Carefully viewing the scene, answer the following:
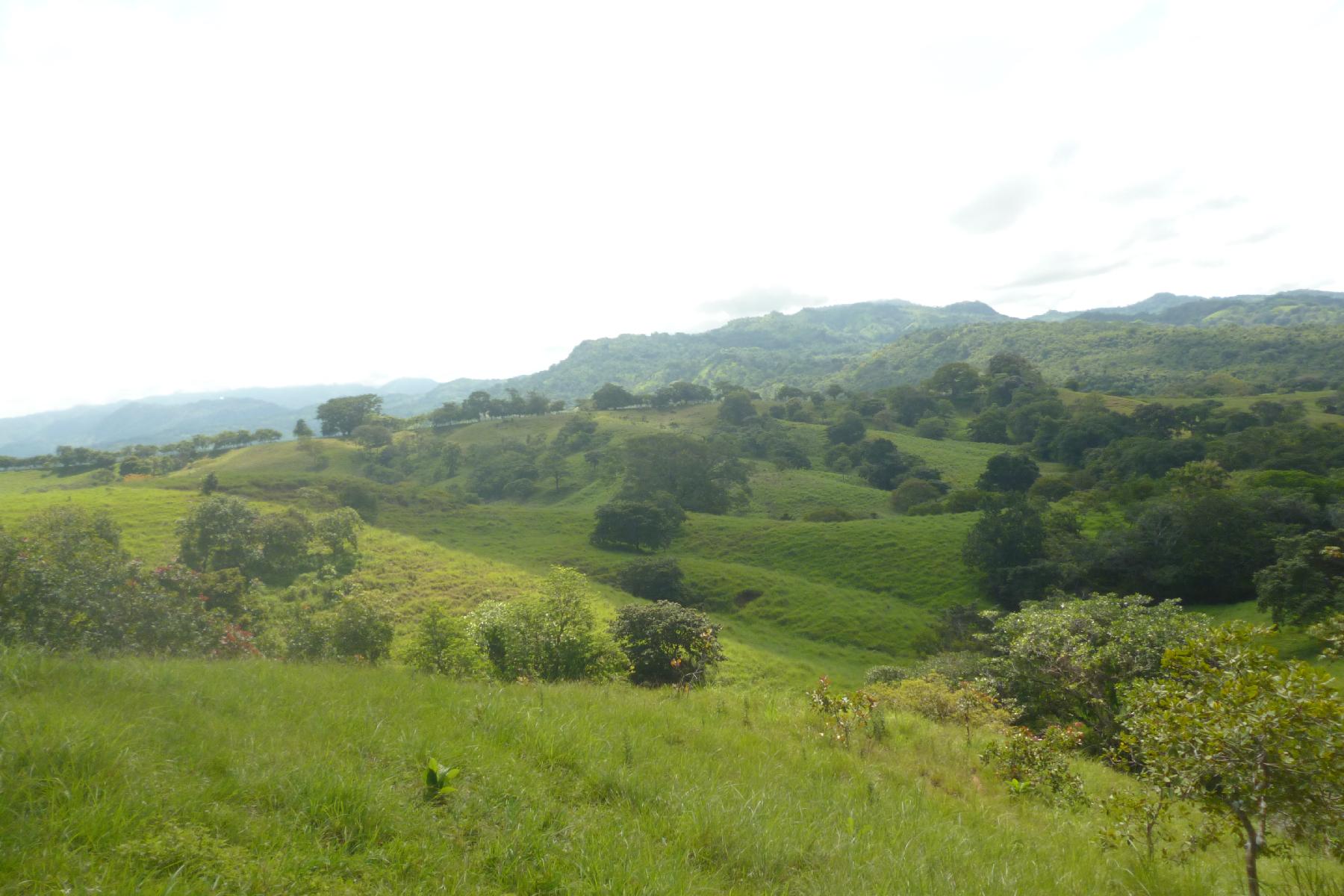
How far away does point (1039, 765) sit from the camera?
9.32m

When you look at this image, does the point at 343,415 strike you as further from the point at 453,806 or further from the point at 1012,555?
the point at 453,806

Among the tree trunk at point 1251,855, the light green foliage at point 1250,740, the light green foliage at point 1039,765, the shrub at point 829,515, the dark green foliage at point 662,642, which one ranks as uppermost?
the light green foliage at point 1250,740

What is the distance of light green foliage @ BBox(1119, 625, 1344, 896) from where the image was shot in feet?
14.6

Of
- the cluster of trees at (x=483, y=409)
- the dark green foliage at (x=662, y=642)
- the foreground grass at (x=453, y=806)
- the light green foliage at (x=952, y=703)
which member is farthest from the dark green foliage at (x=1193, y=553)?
the cluster of trees at (x=483, y=409)

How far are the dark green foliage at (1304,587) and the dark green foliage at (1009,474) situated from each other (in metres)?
45.4

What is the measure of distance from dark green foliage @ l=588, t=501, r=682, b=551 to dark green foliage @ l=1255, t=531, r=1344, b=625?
45.5m

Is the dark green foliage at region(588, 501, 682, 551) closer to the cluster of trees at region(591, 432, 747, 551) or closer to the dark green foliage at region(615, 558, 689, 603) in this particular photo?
the cluster of trees at region(591, 432, 747, 551)

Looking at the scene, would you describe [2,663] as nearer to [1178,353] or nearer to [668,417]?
[668,417]

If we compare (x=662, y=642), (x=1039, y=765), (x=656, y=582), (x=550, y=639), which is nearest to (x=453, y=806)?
(x=1039, y=765)

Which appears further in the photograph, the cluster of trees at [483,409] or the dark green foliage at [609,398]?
the dark green foliage at [609,398]

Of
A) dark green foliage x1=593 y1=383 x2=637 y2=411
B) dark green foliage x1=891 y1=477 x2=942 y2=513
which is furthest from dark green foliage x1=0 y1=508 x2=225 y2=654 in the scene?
→ dark green foliage x1=593 y1=383 x2=637 y2=411

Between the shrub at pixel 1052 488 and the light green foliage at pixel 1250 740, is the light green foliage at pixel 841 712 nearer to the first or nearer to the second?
the light green foliage at pixel 1250 740

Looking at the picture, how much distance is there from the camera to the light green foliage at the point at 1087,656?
47.2 ft

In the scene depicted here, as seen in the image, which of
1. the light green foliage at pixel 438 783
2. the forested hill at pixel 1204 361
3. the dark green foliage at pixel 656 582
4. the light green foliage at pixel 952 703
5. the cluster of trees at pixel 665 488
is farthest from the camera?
the forested hill at pixel 1204 361
